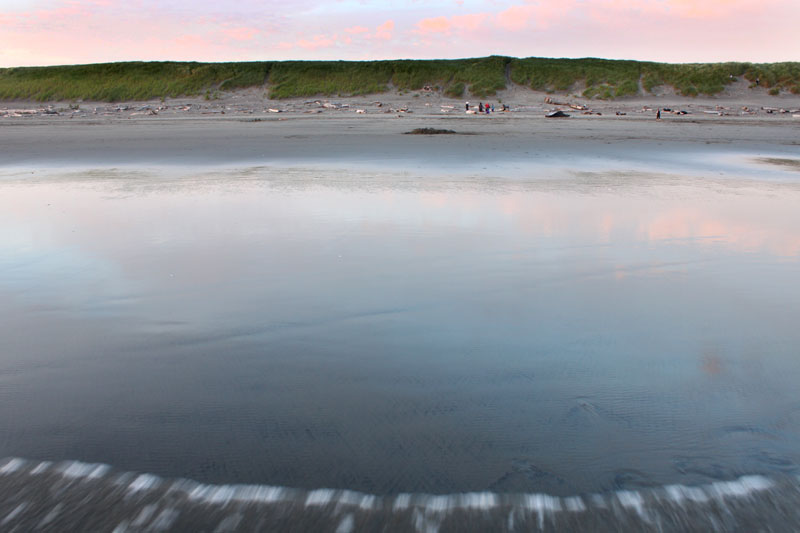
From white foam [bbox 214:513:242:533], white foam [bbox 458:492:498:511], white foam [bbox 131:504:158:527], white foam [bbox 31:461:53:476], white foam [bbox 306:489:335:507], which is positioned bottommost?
white foam [bbox 458:492:498:511]

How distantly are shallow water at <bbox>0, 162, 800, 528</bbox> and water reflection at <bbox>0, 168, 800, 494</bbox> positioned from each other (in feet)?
0.04

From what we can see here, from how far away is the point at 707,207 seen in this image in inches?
232

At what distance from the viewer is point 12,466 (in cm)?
184

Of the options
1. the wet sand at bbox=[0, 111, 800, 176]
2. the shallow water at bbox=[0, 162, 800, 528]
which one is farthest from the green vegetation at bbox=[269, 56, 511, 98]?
the shallow water at bbox=[0, 162, 800, 528]

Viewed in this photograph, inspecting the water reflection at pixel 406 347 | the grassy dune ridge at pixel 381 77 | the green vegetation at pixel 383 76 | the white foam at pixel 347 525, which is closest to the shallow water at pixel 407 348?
the water reflection at pixel 406 347

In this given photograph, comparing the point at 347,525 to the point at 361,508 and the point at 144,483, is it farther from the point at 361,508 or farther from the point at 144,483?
the point at 144,483

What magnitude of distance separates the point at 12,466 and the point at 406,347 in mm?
1519

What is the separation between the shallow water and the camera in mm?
1896

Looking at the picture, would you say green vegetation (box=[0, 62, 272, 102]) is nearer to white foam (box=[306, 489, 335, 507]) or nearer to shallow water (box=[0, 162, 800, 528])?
shallow water (box=[0, 162, 800, 528])

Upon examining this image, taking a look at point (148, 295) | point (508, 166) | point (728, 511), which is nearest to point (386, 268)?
point (148, 295)

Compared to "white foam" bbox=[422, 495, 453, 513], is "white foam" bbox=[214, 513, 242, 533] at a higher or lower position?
higher

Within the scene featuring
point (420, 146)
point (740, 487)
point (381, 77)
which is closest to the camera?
point (740, 487)

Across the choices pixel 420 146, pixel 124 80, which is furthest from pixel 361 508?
pixel 124 80

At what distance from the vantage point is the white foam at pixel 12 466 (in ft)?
5.96
